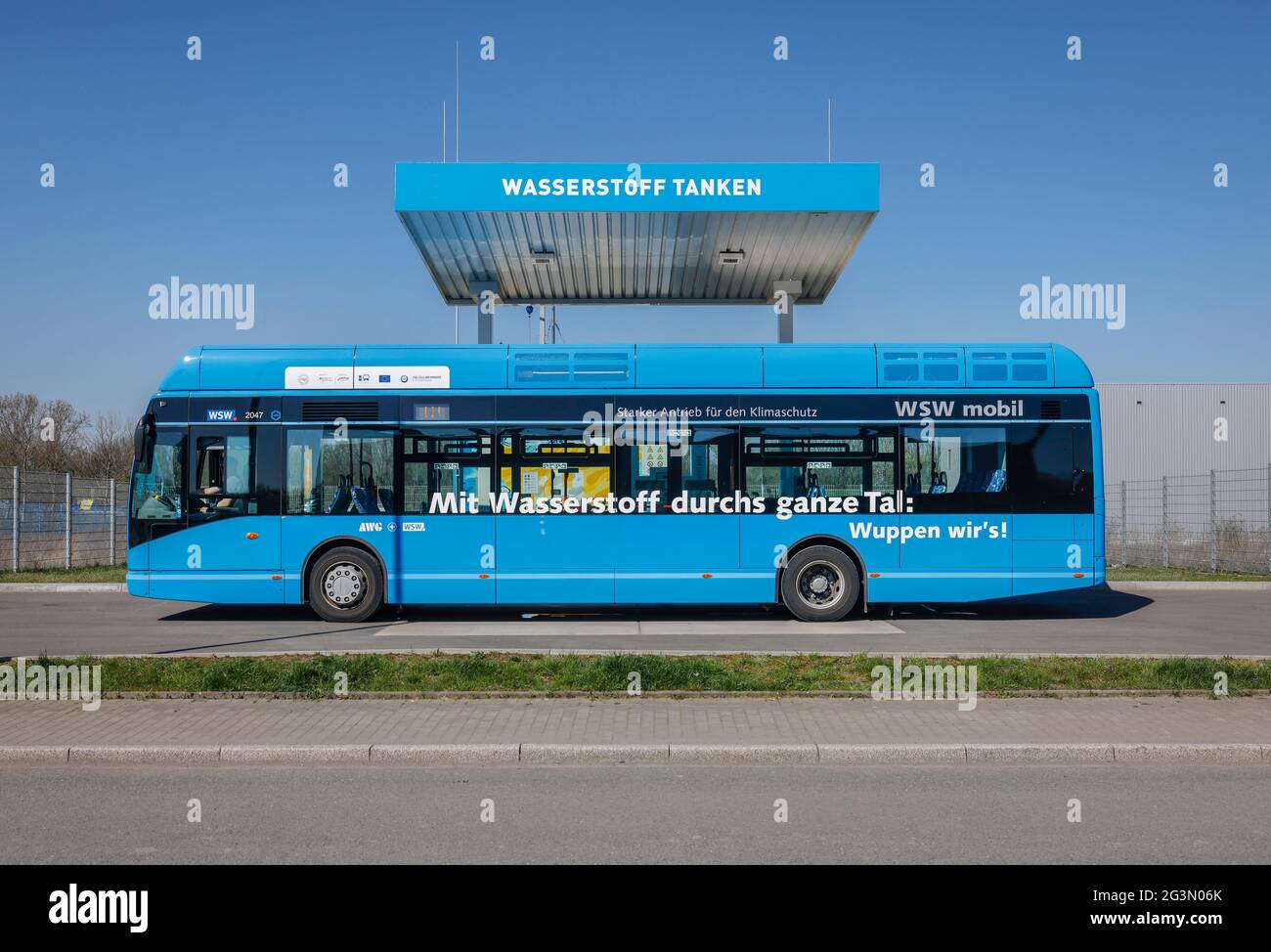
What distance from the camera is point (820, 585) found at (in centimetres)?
1495

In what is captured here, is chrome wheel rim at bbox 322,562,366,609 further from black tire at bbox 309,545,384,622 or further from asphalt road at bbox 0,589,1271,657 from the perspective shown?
asphalt road at bbox 0,589,1271,657

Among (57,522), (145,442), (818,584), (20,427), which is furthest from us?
(20,427)

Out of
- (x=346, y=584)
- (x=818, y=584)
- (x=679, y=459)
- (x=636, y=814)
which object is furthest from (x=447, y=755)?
(x=818, y=584)

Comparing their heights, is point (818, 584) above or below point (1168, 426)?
below

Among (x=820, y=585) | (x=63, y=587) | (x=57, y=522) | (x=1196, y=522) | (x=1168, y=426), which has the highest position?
(x=1168, y=426)

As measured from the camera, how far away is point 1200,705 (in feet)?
28.3

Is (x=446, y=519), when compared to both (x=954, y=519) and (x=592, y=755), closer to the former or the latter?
(x=954, y=519)

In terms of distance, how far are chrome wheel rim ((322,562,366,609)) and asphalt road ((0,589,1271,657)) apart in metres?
0.37

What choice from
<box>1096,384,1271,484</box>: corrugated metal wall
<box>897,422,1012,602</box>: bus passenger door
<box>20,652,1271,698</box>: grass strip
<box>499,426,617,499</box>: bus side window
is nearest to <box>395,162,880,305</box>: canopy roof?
<box>499,426,617,499</box>: bus side window

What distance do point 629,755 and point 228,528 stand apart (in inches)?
360

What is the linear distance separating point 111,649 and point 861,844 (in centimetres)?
927

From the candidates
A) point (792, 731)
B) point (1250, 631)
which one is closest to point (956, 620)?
point (1250, 631)

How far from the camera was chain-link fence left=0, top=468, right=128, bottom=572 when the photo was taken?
23.9 m
